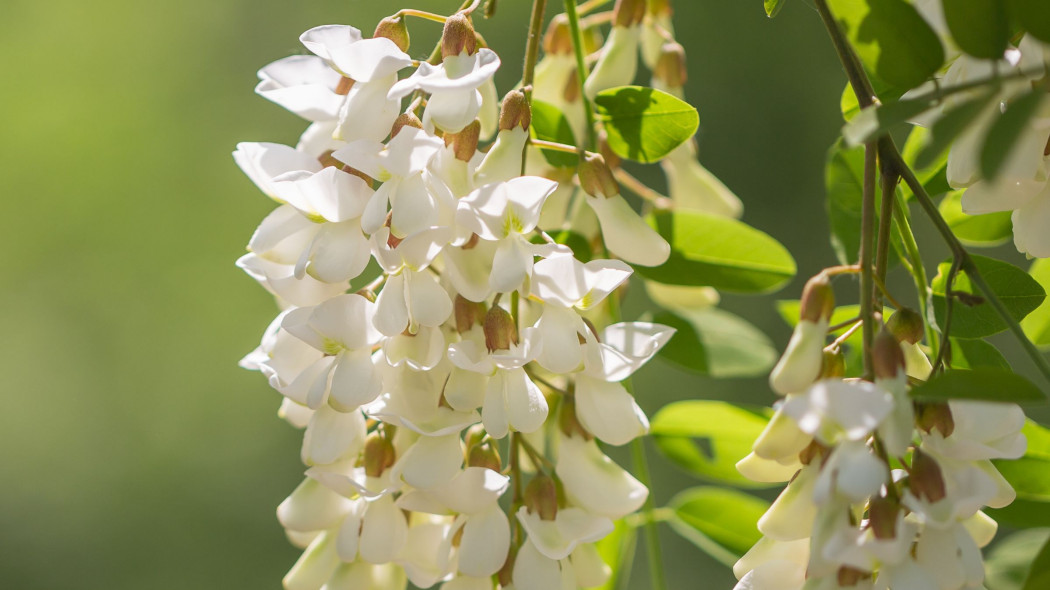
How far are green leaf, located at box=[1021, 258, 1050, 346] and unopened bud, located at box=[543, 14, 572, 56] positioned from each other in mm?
255

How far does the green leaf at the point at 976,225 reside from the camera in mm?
453

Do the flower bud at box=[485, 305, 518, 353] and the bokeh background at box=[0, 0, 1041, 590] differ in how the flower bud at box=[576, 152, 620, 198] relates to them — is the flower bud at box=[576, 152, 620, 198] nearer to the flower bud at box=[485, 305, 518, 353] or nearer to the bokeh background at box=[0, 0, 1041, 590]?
the flower bud at box=[485, 305, 518, 353]

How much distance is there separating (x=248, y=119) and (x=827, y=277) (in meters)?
2.37

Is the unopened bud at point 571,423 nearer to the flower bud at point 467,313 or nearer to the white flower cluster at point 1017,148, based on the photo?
the flower bud at point 467,313

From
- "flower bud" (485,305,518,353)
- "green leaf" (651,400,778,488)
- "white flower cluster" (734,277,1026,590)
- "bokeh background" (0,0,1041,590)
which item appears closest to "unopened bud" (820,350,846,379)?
"white flower cluster" (734,277,1026,590)

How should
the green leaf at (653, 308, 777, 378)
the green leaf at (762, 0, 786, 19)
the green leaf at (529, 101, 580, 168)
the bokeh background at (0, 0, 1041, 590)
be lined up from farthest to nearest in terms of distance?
the bokeh background at (0, 0, 1041, 590) < the green leaf at (653, 308, 777, 378) < the green leaf at (529, 101, 580, 168) < the green leaf at (762, 0, 786, 19)

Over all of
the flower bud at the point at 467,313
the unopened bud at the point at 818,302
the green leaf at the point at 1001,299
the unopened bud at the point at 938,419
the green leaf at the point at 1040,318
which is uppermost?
the unopened bud at the point at 818,302

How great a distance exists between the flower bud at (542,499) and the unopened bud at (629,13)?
249 millimetres

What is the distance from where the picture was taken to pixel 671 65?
0.52 metres

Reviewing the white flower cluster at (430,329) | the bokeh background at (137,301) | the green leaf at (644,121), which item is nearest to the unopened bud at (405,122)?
the white flower cluster at (430,329)

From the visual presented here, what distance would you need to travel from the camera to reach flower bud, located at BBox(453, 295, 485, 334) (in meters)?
0.35

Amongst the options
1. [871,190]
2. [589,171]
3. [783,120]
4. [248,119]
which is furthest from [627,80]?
[248,119]

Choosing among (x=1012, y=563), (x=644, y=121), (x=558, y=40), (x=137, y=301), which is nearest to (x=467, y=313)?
(x=644, y=121)

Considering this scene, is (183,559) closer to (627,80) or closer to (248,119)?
(248,119)
